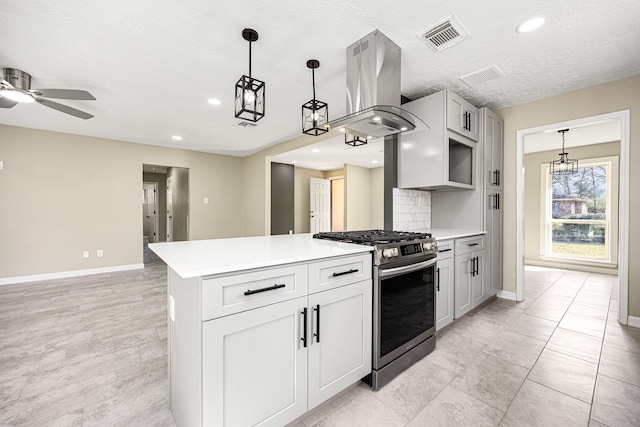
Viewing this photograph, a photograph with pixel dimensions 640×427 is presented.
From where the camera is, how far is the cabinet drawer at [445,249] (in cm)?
242

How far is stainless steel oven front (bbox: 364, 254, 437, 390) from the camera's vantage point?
5.76 feet

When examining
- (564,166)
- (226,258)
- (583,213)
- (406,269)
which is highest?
(564,166)

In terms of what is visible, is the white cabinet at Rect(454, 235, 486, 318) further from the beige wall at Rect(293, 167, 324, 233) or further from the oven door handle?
the beige wall at Rect(293, 167, 324, 233)

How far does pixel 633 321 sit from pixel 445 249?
6.89ft

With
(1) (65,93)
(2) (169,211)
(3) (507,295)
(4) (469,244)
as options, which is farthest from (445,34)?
(2) (169,211)

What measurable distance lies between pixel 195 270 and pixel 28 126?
18.2 feet

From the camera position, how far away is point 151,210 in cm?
938

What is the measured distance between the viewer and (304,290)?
141cm

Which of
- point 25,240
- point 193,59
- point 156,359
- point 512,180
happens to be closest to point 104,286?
point 25,240

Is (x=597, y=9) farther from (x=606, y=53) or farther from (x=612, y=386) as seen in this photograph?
(x=612, y=386)

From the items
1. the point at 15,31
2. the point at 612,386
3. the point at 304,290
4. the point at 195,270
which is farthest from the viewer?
the point at 15,31

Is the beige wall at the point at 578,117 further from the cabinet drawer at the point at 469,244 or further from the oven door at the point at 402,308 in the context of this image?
the oven door at the point at 402,308

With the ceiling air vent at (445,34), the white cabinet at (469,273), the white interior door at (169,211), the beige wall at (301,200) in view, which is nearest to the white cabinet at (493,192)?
the white cabinet at (469,273)

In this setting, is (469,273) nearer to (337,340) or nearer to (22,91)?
(337,340)
